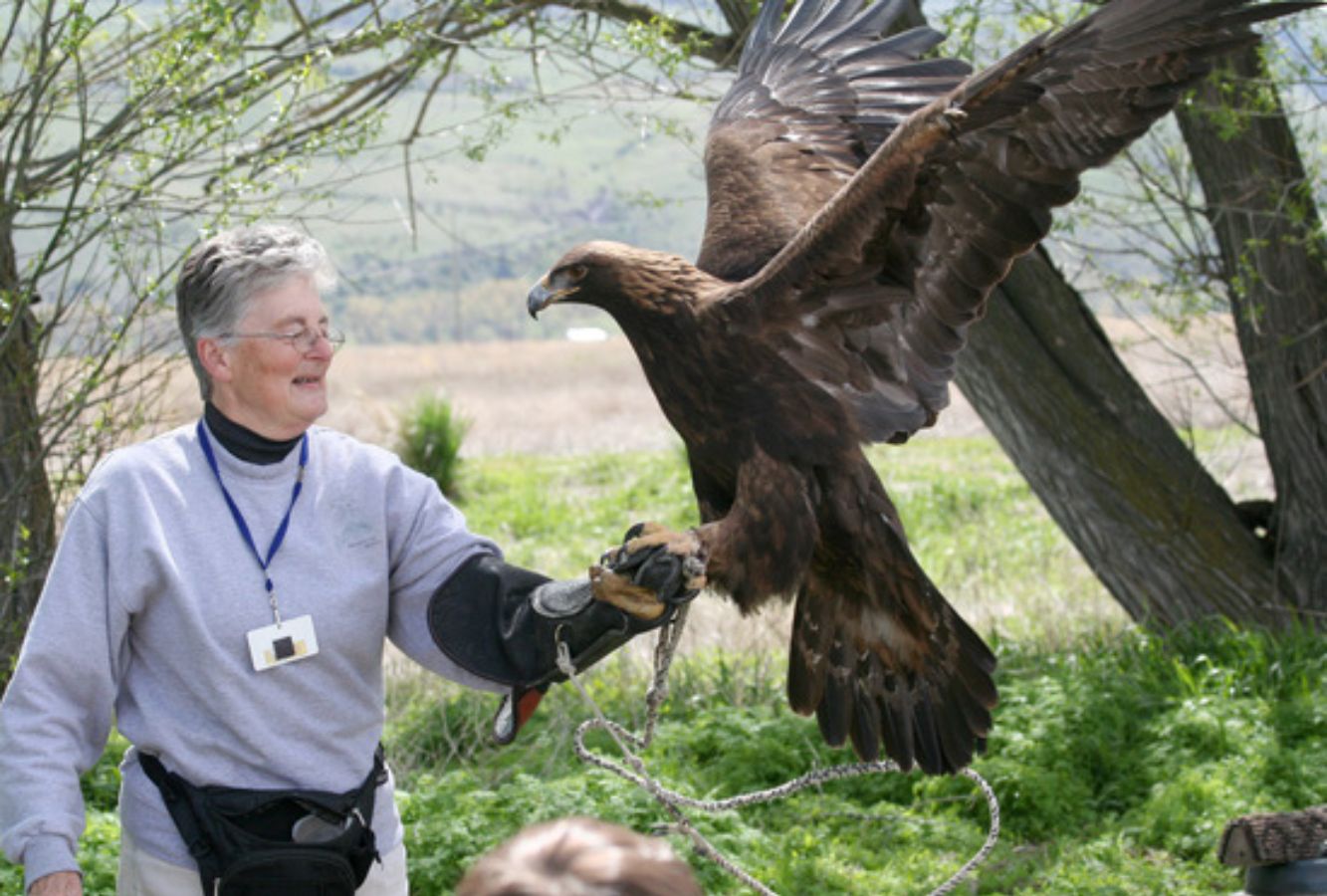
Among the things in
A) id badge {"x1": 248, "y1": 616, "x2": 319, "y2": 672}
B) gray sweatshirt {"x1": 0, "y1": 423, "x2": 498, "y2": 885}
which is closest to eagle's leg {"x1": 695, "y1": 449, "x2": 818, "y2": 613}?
gray sweatshirt {"x1": 0, "y1": 423, "x2": 498, "y2": 885}

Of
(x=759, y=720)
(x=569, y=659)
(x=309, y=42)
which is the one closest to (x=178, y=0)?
(x=309, y=42)

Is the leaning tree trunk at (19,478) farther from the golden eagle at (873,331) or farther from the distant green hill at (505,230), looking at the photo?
the distant green hill at (505,230)

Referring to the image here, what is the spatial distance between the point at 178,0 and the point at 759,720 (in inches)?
127

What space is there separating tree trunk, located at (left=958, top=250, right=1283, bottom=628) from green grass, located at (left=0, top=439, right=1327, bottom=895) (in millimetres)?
229

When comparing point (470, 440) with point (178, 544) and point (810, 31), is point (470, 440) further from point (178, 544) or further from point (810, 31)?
point (178, 544)

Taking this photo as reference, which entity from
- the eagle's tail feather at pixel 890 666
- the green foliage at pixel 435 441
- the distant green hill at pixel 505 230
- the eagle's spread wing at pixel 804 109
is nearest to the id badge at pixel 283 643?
the eagle's tail feather at pixel 890 666

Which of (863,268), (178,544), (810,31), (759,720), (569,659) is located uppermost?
(810,31)

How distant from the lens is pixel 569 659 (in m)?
3.08

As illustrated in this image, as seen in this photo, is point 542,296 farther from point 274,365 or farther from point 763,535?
point 274,365

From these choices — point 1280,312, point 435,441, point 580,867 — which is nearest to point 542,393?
point 435,441

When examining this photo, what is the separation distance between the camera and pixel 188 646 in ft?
9.63

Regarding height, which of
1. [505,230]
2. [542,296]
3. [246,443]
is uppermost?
[505,230]

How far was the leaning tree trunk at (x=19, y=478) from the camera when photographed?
207 inches

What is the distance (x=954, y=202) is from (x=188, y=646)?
1764mm
